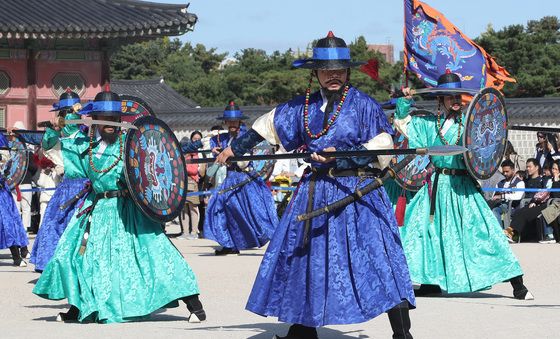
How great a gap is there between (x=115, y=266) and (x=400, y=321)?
2302 millimetres

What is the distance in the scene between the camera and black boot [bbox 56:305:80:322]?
841 cm

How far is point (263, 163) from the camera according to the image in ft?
49.6

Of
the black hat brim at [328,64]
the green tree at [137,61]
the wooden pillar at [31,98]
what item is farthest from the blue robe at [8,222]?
the green tree at [137,61]

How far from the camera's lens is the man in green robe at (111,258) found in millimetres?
8219

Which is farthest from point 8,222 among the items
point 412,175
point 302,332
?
point 302,332

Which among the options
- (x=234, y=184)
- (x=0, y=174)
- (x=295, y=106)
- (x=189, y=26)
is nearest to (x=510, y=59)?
(x=189, y=26)

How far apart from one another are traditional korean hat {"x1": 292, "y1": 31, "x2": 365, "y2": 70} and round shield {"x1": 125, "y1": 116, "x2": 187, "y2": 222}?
152 centimetres

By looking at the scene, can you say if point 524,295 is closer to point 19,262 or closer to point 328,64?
point 328,64

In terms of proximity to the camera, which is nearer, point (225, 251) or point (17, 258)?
point (17, 258)

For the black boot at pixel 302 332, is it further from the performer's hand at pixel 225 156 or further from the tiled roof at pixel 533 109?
the tiled roof at pixel 533 109

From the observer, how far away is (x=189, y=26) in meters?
24.7

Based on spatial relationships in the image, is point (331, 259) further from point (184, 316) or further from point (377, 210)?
point (184, 316)

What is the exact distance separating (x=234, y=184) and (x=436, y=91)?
5.92 meters

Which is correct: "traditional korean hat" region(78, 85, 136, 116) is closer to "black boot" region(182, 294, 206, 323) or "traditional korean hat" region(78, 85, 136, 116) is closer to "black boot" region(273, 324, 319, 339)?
"black boot" region(182, 294, 206, 323)
